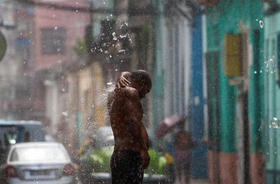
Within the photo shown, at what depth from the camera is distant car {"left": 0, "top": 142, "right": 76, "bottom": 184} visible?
6594 mm

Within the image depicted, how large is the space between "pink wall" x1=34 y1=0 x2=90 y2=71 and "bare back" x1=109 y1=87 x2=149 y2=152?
2.56 meters

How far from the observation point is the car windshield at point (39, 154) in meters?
6.75

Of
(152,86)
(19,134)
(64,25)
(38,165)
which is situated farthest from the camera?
(64,25)

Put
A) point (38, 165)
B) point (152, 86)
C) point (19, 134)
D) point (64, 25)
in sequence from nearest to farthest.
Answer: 1. point (38, 165)
2. point (152, 86)
3. point (19, 134)
4. point (64, 25)

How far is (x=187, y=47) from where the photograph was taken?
22.5 ft

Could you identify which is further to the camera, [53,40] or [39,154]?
[53,40]

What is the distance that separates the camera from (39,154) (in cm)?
681

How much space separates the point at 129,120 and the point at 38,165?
7.87ft

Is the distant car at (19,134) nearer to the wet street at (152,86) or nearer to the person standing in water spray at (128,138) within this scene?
the wet street at (152,86)

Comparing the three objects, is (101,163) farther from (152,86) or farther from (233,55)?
(233,55)

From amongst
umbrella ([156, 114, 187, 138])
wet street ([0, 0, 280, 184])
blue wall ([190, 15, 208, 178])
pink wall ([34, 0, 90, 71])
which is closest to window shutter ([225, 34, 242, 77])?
wet street ([0, 0, 280, 184])

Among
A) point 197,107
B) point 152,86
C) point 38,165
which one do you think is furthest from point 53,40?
point 197,107

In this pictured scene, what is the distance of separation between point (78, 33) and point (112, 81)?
62 centimetres

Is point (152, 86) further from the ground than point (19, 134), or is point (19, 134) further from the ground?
point (152, 86)
